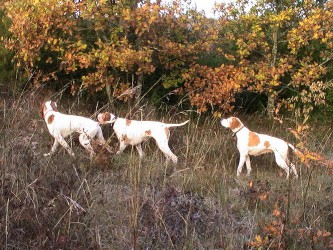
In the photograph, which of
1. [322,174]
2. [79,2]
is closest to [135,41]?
[79,2]

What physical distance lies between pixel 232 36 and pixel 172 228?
6.44 metres

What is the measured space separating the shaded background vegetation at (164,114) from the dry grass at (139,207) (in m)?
0.02

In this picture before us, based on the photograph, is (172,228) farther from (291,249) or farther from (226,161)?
(226,161)

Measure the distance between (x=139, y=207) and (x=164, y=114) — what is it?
19.5 feet

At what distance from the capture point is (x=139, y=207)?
14.6 feet

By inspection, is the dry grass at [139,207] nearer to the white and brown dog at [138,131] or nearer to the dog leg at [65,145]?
the dog leg at [65,145]

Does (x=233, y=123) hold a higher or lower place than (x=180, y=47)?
lower

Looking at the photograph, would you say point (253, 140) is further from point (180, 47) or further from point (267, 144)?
point (180, 47)

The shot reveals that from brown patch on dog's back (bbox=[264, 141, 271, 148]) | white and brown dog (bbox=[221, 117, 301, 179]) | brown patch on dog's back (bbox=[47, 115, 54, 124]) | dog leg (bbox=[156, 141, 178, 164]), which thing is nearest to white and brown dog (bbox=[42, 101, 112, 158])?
brown patch on dog's back (bbox=[47, 115, 54, 124])

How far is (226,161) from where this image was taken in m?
8.27

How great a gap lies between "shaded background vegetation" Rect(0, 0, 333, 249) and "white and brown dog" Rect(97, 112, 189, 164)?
0.21m

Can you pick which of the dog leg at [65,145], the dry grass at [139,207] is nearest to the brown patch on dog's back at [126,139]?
the dry grass at [139,207]

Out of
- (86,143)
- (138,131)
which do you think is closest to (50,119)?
(86,143)

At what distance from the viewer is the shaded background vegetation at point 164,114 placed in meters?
4.47
